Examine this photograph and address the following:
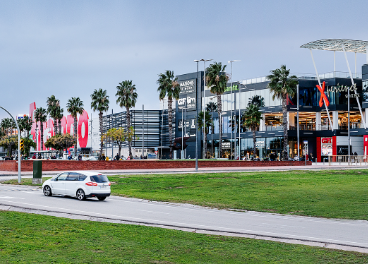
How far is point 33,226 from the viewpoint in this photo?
489 inches

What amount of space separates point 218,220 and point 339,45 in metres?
75.4

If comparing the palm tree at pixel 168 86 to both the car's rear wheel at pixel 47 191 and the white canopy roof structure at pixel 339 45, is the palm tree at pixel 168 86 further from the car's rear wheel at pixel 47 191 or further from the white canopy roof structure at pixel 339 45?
the car's rear wheel at pixel 47 191

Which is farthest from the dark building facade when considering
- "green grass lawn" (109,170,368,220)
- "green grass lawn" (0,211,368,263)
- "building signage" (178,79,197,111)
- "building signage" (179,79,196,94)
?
"green grass lawn" (0,211,368,263)

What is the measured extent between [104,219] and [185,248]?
19.0 ft

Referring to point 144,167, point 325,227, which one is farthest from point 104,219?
point 144,167

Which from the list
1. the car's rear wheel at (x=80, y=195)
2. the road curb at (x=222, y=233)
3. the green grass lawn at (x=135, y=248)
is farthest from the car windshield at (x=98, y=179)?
the green grass lawn at (x=135, y=248)

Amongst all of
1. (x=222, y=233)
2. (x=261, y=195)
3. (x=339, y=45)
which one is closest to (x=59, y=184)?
(x=261, y=195)

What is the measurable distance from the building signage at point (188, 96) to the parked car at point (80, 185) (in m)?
88.9

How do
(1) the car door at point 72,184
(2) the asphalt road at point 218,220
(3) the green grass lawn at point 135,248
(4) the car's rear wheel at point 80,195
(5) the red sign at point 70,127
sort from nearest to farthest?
1. (3) the green grass lawn at point 135,248
2. (2) the asphalt road at point 218,220
3. (4) the car's rear wheel at point 80,195
4. (1) the car door at point 72,184
5. (5) the red sign at point 70,127

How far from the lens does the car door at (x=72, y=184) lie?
22906 millimetres

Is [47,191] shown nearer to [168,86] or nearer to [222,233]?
[222,233]

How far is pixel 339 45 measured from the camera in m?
83.5

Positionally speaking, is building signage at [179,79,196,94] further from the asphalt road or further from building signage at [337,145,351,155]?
the asphalt road

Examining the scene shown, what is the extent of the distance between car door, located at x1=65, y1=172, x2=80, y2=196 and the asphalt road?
162cm
